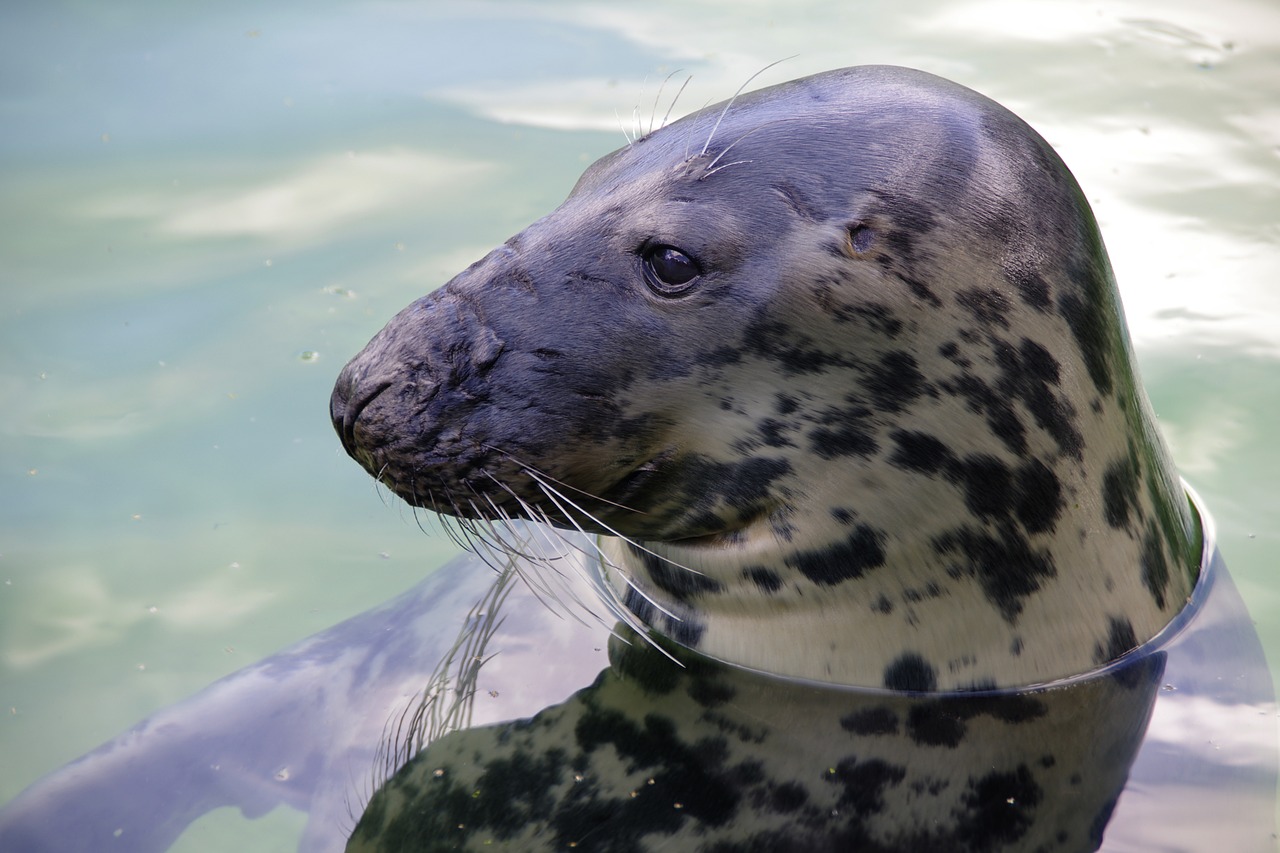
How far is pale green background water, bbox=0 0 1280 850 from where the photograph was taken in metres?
3.55

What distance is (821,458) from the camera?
8.20 feet

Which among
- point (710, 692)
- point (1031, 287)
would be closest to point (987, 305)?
point (1031, 287)

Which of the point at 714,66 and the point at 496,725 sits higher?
the point at 714,66

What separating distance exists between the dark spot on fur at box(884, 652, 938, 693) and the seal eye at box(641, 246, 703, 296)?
2.61 feet

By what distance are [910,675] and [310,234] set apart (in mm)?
2835

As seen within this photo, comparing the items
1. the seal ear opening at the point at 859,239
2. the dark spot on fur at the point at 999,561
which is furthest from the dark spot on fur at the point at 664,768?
the seal ear opening at the point at 859,239

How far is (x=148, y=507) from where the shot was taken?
3850 mm

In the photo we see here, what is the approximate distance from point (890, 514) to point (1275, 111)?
12.1ft

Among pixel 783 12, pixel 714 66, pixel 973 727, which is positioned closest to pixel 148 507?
pixel 973 727

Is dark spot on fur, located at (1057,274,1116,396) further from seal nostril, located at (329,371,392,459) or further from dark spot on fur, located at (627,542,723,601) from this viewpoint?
seal nostril, located at (329,371,392,459)

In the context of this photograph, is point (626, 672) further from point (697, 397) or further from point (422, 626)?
point (697, 397)

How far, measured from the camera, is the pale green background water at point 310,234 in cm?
355

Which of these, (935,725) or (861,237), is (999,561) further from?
(861,237)

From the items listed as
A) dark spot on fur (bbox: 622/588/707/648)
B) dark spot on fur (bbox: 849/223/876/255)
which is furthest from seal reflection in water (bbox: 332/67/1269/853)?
dark spot on fur (bbox: 622/588/707/648)
